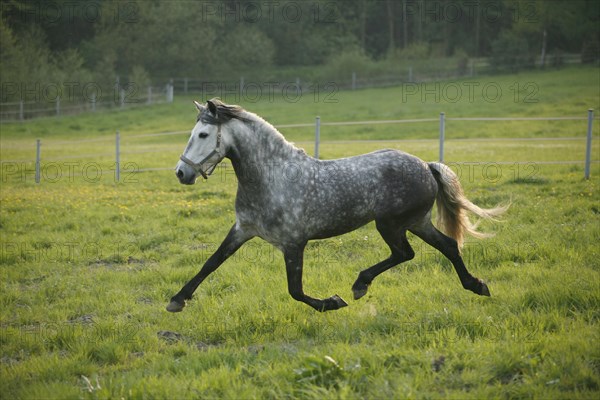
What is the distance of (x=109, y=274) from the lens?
26.5ft

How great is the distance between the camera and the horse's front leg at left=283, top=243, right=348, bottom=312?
5.87 meters

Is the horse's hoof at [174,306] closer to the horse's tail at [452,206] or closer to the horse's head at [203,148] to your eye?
the horse's head at [203,148]

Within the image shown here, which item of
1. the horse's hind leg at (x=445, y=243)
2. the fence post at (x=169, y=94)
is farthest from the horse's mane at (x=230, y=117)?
the fence post at (x=169, y=94)

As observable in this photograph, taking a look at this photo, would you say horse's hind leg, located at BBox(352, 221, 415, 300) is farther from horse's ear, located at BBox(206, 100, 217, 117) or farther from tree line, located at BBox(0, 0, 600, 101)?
tree line, located at BBox(0, 0, 600, 101)

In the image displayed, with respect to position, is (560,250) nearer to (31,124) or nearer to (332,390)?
(332,390)

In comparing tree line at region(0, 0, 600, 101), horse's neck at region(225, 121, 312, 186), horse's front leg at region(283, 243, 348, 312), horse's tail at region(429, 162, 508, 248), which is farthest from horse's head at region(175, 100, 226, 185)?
tree line at region(0, 0, 600, 101)

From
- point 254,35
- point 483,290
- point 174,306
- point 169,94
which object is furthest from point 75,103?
point 483,290

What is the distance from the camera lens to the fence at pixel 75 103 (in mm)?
35812

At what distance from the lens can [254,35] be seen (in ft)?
182

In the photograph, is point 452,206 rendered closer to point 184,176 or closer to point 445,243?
point 445,243

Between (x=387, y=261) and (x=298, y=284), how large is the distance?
1.09 m

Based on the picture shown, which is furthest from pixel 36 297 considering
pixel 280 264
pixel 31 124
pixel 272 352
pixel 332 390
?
pixel 31 124

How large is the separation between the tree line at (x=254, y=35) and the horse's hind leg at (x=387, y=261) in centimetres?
3665

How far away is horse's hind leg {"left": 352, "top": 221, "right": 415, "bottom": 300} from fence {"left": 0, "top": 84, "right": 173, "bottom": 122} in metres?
33.6
